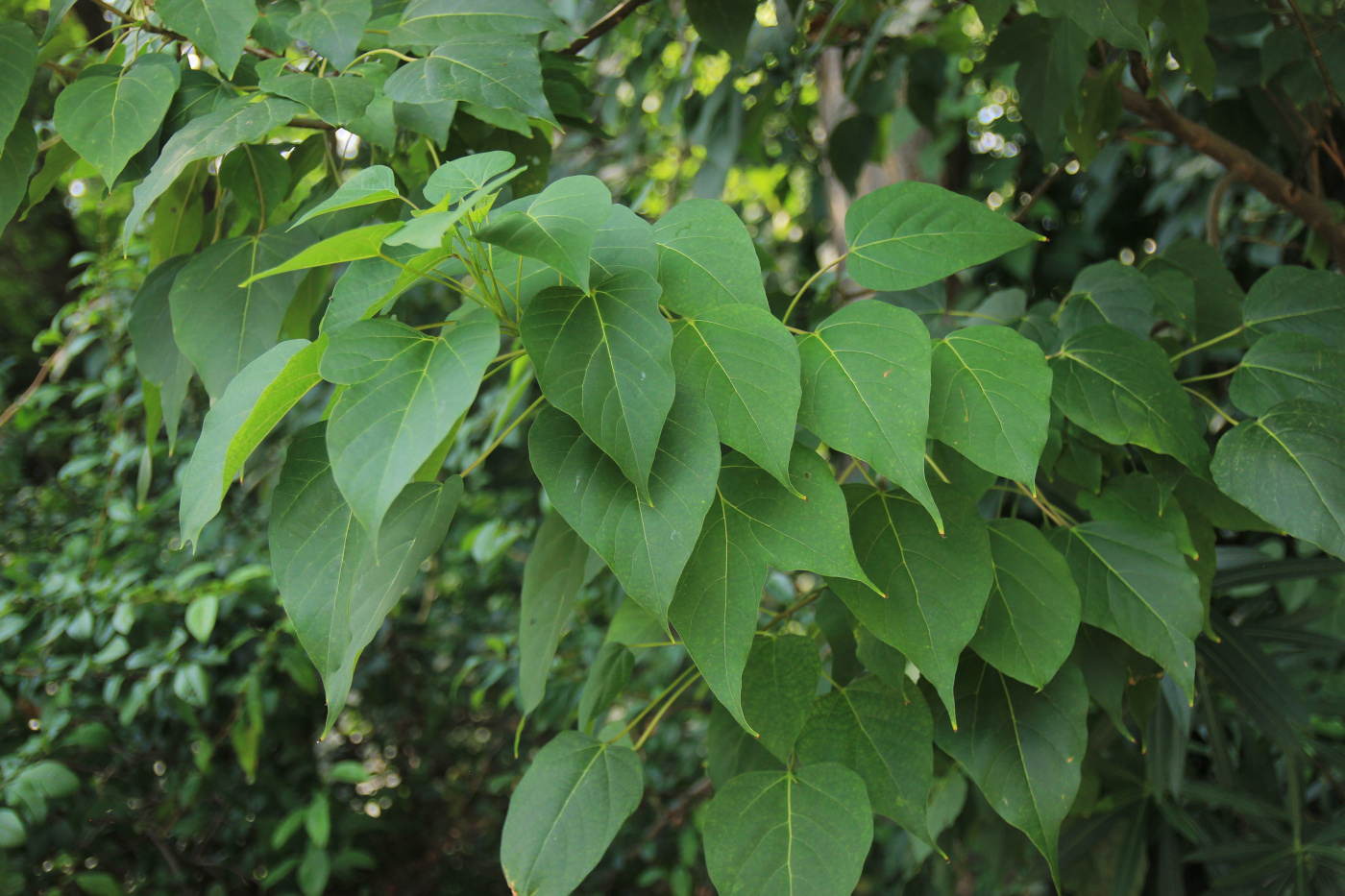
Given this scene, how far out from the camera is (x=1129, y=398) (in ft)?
1.93

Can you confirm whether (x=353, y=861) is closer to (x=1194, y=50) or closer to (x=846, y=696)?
(x=846, y=696)

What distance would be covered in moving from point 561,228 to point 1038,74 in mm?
715

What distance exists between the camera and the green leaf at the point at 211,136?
20.9 inches

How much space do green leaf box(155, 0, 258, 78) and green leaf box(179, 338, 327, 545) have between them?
25cm

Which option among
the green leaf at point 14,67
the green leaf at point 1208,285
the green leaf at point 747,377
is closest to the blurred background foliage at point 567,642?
the green leaf at point 1208,285

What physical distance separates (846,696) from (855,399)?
0.76ft

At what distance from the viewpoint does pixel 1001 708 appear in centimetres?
57

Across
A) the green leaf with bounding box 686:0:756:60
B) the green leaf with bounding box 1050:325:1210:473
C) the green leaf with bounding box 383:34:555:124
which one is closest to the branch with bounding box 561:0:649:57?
the green leaf with bounding box 686:0:756:60

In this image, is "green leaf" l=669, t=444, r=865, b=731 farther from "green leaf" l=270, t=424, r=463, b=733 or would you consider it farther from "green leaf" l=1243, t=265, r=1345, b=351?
"green leaf" l=1243, t=265, r=1345, b=351

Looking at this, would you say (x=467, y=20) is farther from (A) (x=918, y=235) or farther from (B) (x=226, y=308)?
(A) (x=918, y=235)

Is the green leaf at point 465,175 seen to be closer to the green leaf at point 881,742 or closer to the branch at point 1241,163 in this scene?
the green leaf at point 881,742

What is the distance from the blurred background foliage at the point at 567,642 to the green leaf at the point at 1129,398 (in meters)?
0.22

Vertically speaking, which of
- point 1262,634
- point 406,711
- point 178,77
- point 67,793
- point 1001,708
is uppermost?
point 178,77

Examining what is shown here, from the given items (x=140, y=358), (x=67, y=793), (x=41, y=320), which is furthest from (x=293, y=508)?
(x=41, y=320)
